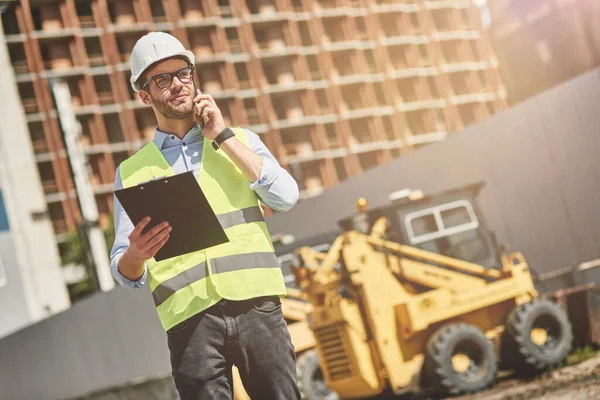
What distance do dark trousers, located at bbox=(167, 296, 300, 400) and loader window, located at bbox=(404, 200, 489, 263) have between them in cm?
575

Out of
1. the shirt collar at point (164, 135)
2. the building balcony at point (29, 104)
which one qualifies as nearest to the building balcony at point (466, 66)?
the building balcony at point (29, 104)

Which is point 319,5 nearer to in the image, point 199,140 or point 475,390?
point 475,390

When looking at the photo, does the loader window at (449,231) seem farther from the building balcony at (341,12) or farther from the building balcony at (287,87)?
the building balcony at (341,12)

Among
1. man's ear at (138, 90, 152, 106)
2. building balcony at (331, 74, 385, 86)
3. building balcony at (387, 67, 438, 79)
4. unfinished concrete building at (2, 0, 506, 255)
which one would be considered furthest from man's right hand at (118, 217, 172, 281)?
building balcony at (387, 67, 438, 79)

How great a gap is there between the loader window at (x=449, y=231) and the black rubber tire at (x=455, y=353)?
2.27ft

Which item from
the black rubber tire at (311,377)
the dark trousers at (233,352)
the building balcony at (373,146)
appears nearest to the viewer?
the dark trousers at (233,352)

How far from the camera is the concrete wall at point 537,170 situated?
279 inches

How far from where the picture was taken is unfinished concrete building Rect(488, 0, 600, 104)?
1296cm

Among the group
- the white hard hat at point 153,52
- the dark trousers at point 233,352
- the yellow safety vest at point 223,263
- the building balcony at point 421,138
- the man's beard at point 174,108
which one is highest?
the building balcony at point 421,138

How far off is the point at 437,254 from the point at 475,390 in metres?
1.18

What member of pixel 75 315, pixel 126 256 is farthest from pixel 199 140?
pixel 75 315

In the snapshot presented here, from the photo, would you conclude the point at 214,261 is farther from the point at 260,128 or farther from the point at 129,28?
the point at 260,128

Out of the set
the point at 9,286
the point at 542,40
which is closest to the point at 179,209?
the point at 542,40

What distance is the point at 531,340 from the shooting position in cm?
753
